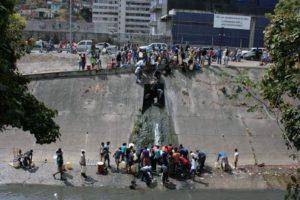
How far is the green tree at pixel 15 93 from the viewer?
1112cm

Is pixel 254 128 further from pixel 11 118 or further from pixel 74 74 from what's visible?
pixel 11 118

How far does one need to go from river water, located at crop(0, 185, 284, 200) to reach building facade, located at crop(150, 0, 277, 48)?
3785 cm

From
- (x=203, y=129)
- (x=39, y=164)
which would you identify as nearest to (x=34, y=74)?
(x=39, y=164)

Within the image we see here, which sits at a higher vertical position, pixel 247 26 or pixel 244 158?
pixel 247 26

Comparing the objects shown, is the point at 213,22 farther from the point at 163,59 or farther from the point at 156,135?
the point at 156,135

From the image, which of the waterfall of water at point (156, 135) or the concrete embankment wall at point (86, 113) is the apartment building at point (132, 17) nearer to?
the concrete embankment wall at point (86, 113)

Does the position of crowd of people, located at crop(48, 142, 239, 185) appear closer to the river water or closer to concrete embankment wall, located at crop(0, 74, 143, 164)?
the river water

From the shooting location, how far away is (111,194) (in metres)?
24.0

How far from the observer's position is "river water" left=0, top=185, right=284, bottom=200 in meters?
23.3

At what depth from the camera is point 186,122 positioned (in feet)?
107

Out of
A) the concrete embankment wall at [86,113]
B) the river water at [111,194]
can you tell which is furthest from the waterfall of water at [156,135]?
the river water at [111,194]

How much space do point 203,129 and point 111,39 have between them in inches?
1873

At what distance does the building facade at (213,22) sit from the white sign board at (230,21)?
11.8 inches

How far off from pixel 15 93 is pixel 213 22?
51.7 m
